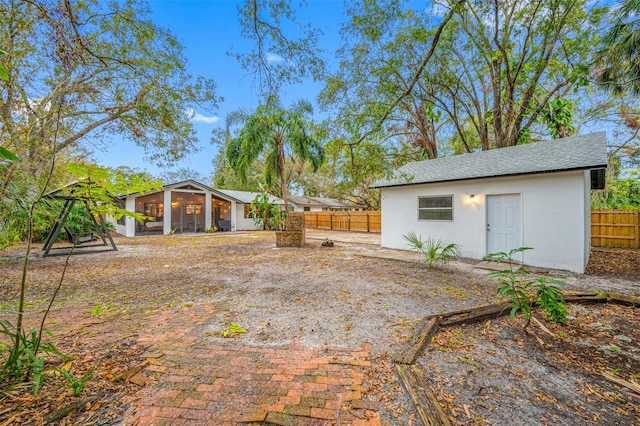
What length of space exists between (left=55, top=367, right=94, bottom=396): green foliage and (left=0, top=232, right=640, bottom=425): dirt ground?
50 millimetres

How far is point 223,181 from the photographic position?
32.9m

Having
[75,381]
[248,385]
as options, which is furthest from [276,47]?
[75,381]

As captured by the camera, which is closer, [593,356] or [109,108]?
[593,356]

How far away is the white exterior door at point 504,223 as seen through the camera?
7418 mm

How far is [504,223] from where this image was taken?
767cm

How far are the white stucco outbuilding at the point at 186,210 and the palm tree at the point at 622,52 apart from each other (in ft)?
61.0

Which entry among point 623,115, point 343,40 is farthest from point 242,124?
point 623,115

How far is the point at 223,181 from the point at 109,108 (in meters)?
26.4

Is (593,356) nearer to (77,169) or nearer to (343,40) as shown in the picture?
(77,169)

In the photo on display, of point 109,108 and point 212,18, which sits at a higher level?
point 212,18

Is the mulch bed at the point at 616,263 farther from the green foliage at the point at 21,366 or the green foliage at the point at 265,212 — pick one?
the green foliage at the point at 265,212

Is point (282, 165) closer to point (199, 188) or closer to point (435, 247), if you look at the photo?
point (199, 188)

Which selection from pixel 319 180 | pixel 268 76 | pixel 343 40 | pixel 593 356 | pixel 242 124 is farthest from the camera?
pixel 319 180

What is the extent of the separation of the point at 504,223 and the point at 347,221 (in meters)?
13.0
